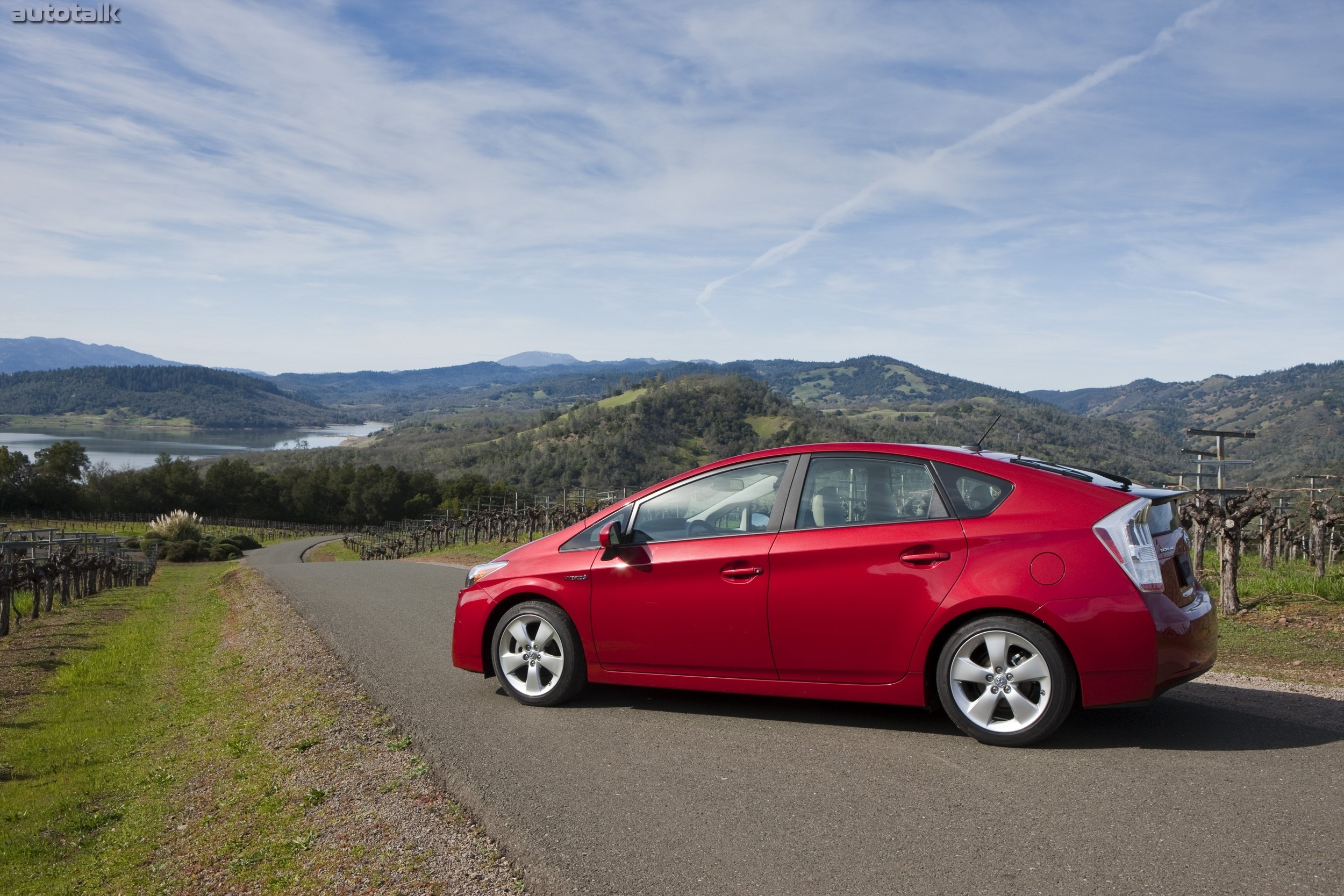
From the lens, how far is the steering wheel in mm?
6148

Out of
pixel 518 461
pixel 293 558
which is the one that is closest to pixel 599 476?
pixel 518 461

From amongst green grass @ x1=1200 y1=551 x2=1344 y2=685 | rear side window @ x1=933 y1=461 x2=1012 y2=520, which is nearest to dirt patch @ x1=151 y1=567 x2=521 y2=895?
rear side window @ x1=933 y1=461 x2=1012 y2=520

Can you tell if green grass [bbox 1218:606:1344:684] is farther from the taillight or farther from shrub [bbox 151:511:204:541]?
shrub [bbox 151:511:204:541]

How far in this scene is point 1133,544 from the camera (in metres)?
5.11

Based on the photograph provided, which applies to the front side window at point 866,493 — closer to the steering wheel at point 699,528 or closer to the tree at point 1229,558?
the steering wheel at point 699,528

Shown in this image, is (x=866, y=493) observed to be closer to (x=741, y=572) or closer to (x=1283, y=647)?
(x=741, y=572)

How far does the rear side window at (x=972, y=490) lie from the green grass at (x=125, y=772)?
13.1 ft

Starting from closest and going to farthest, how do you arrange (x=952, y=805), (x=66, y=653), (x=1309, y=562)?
1. (x=952, y=805)
2. (x=66, y=653)
3. (x=1309, y=562)

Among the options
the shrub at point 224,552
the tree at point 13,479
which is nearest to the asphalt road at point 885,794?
the shrub at point 224,552

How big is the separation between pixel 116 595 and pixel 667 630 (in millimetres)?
28688

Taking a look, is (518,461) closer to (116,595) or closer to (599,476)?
(599,476)

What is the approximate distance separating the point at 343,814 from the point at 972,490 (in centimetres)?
392

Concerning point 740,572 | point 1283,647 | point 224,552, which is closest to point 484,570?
point 740,572

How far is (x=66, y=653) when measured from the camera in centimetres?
1588
